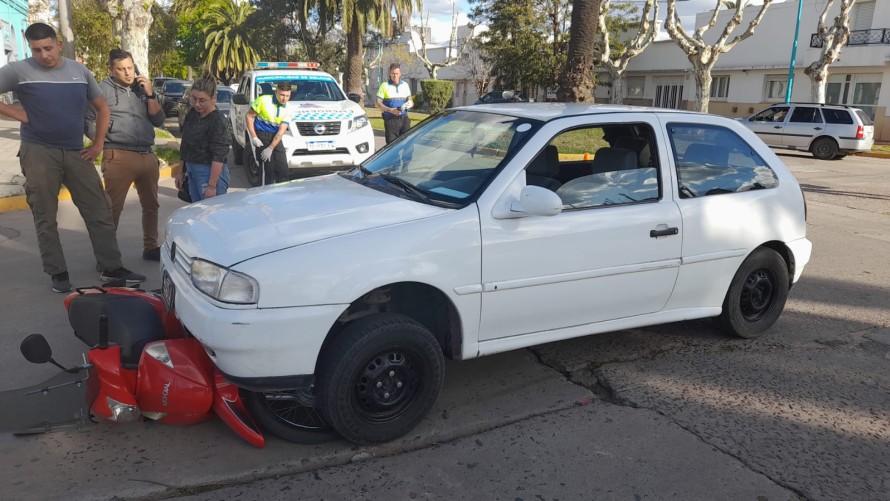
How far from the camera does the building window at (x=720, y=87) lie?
39156 mm

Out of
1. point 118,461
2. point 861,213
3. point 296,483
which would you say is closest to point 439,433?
point 296,483

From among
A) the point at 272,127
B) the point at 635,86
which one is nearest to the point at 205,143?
the point at 272,127

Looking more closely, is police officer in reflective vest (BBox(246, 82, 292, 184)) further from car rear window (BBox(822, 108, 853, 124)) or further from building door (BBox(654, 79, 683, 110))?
building door (BBox(654, 79, 683, 110))

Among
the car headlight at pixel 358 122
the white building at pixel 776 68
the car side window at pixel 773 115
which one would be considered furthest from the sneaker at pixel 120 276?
the white building at pixel 776 68

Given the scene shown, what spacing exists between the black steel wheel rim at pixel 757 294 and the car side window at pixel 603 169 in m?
1.21

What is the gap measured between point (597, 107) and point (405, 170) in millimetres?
1352

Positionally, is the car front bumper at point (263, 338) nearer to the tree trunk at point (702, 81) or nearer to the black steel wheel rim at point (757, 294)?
the black steel wheel rim at point (757, 294)

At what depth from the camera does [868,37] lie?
101ft

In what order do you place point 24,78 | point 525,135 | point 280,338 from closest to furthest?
point 280,338 < point 525,135 < point 24,78

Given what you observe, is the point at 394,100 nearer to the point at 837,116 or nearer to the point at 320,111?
the point at 320,111

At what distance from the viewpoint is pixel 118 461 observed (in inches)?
129

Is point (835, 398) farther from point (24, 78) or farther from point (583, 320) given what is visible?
point (24, 78)

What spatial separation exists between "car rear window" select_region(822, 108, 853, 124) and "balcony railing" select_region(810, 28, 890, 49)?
36.0 ft

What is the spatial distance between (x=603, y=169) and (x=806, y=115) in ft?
64.8
